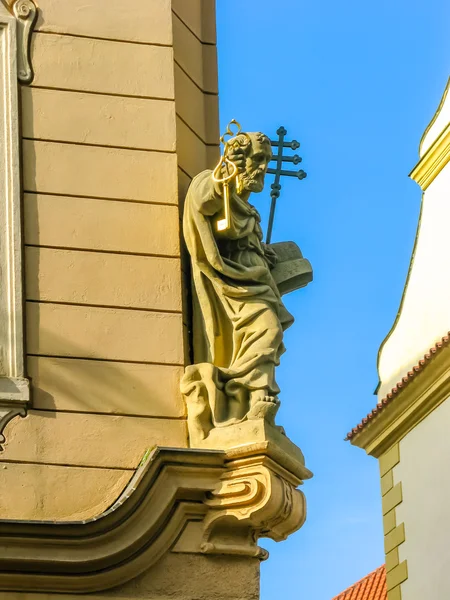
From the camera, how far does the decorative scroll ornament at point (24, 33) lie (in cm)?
979

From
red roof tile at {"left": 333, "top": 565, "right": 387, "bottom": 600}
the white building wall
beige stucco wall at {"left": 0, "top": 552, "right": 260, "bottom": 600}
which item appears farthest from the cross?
red roof tile at {"left": 333, "top": 565, "right": 387, "bottom": 600}

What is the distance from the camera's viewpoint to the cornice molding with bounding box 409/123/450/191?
1792 centimetres

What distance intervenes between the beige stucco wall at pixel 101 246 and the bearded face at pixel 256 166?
459 mm

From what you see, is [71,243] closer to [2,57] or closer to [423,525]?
[2,57]

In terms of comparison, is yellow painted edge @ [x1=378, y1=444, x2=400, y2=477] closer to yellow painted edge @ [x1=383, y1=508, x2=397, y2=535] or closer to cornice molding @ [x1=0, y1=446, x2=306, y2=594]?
yellow painted edge @ [x1=383, y1=508, x2=397, y2=535]

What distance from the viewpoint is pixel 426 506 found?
16.9m

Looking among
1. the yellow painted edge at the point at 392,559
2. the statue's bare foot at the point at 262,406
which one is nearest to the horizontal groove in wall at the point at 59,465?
the statue's bare foot at the point at 262,406

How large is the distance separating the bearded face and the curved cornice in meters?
1.56

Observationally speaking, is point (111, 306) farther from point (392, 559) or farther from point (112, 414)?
point (392, 559)

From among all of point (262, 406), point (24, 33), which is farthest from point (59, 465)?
point (24, 33)

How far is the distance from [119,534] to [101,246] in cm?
166

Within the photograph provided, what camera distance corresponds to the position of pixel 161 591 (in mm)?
8750

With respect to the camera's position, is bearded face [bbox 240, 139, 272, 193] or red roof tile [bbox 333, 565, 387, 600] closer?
bearded face [bbox 240, 139, 272, 193]

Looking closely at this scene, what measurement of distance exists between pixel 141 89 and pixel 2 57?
31.6 inches
